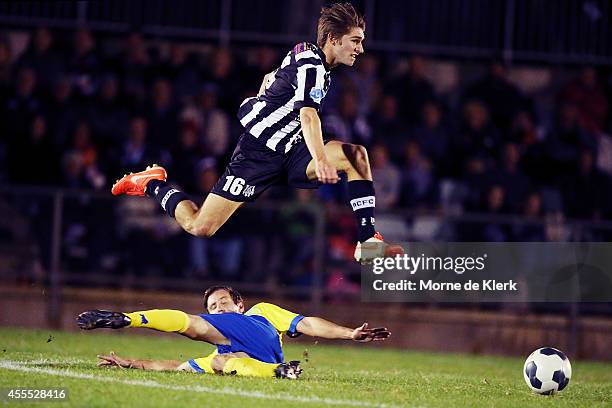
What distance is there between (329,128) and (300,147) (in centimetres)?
513

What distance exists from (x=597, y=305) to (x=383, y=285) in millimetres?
2468

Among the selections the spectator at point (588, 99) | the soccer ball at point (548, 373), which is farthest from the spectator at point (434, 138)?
the soccer ball at point (548, 373)

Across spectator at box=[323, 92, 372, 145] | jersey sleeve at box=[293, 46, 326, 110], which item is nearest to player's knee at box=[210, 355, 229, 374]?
jersey sleeve at box=[293, 46, 326, 110]

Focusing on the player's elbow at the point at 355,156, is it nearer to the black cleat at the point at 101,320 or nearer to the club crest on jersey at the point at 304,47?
the club crest on jersey at the point at 304,47

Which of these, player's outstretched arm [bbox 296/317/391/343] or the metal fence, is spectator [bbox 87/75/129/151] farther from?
player's outstretched arm [bbox 296/317/391/343]

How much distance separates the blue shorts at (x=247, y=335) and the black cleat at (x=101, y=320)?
0.71 meters

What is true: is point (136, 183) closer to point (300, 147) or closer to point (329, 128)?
point (300, 147)

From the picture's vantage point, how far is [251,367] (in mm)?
8453

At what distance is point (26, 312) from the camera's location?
13.2 m

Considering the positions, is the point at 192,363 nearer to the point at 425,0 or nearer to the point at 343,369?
the point at 343,369

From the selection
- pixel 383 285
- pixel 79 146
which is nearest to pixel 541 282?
pixel 383 285

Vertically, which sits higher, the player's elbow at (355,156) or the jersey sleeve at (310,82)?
the jersey sleeve at (310,82)

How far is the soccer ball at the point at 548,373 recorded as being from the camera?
8422 millimetres

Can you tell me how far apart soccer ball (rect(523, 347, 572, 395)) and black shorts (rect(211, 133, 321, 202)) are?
7.62ft
